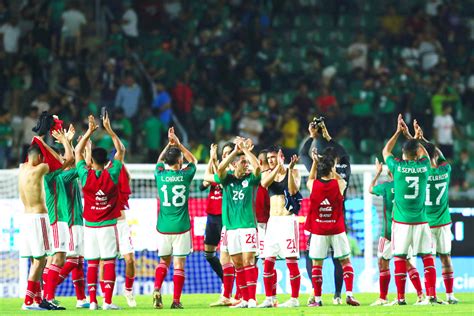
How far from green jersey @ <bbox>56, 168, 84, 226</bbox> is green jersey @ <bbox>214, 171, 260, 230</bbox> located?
1994 mm

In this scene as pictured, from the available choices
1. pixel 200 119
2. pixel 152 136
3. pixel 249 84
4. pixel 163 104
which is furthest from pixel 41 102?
pixel 249 84

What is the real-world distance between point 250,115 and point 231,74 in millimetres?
1812

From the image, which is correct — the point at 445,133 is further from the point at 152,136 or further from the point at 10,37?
the point at 10,37

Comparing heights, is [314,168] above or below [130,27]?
below

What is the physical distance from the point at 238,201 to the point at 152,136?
9.90 m

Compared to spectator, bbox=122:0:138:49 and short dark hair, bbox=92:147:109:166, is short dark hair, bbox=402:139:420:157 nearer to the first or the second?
short dark hair, bbox=92:147:109:166

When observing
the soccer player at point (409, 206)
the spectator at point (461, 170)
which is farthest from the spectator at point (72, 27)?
the soccer player at point (409, 206)

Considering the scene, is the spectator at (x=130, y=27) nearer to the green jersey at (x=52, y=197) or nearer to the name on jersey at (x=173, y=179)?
the green jersey at (x=52, y=197)

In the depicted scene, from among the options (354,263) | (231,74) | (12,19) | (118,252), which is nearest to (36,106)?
(12,19)

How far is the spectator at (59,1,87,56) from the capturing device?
26.8 meters

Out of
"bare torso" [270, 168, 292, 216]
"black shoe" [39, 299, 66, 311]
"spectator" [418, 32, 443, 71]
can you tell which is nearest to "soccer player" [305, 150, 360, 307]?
"bare torso" [270, 168, 292, 216]

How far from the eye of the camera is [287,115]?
86.9 feet

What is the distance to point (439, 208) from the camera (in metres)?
16.5

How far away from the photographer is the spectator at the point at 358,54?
28.6 meters
